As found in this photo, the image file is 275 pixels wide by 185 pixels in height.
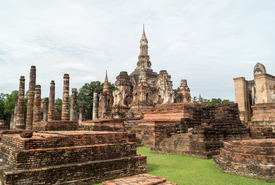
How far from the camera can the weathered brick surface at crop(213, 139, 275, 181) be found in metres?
5.07

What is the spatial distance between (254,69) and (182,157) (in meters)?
24.0

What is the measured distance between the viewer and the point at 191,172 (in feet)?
19.2

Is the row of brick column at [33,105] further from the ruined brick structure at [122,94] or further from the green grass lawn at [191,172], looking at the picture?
the green grass lawn at [191,172]

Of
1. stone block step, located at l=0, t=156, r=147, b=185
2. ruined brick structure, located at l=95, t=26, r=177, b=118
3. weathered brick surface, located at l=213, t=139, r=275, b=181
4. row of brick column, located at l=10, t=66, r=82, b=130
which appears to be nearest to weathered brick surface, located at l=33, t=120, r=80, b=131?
row of brick column, located at l=10, t=66, r=82, b=130

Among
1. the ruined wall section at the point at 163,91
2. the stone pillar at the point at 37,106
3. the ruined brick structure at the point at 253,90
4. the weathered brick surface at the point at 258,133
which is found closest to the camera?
the weathered brick surface at the point at 258,133

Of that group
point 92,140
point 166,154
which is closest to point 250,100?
point 166,154

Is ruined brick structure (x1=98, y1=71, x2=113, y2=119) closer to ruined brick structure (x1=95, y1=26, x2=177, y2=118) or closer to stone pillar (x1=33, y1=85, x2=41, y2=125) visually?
ruined brick structure (x1=95, y1=26, x2=177, y2=118)

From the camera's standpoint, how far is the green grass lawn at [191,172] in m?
5.00

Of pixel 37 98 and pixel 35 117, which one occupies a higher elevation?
pixel 37 98

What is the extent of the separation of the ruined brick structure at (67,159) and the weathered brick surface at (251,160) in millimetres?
2266

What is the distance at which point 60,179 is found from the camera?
448 cm

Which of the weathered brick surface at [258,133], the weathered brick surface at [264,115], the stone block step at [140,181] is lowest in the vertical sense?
the stone block step at [140,181]

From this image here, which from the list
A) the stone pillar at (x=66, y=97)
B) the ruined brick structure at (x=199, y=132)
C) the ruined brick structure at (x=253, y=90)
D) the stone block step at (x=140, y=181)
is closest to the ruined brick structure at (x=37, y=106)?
the stone pillar at (x=66, y=97)

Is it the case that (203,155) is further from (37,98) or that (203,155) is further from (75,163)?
(37,98)
